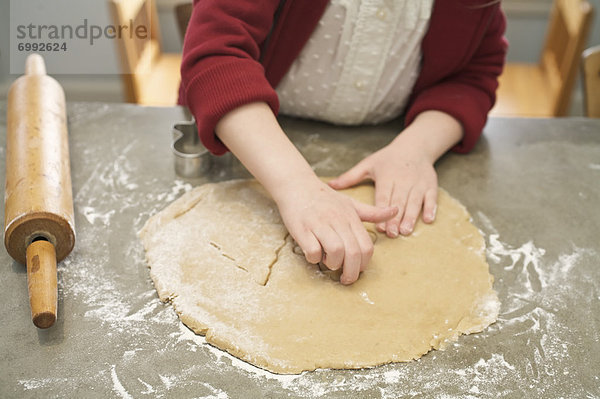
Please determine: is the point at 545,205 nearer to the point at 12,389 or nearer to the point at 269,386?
the point at 269,386

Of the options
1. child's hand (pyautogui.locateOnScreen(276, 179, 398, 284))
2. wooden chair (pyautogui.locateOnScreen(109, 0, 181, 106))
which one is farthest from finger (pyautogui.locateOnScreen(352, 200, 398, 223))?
wooden chair (pyautogui.locateOnScreen(109, 0, 181, 106))

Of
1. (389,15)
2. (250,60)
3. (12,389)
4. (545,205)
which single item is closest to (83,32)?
(250,60)

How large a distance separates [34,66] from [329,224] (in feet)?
2.40

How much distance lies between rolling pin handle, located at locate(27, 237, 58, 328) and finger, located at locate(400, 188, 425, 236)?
0.55 m

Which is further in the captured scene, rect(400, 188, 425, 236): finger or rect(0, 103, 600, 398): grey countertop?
rect(400, 188, 425, 236): finger

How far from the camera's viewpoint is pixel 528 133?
1250mm

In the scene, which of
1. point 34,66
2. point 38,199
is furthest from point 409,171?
point 34,66

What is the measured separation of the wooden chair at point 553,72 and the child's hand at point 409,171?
1.17 m

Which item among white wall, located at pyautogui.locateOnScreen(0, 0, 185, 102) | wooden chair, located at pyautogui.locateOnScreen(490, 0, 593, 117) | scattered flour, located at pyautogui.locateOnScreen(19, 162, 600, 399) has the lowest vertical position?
white wall, located at pyautogui.locateOnScreen(0, 0, 185, 102)

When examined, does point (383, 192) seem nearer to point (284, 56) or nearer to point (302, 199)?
point (302, 199)

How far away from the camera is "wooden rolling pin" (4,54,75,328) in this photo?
0.77 m

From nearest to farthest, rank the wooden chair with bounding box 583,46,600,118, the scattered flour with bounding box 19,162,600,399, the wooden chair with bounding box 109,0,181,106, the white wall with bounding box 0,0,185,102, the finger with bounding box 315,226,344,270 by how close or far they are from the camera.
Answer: the scattered flour with bounding box 19,162,600,399
the finger with bounding box 315,226,344,270
the wooden chair with bounding box 583,46,600,118
the wooden chair with bounding box 109,0,181,106
the white wall with bounding box 0,0,185,102

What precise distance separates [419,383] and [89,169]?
28.3 inches

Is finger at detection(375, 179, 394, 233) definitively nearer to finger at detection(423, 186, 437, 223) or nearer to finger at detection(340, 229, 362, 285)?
finger at detection(423, 186, 437, 223)
